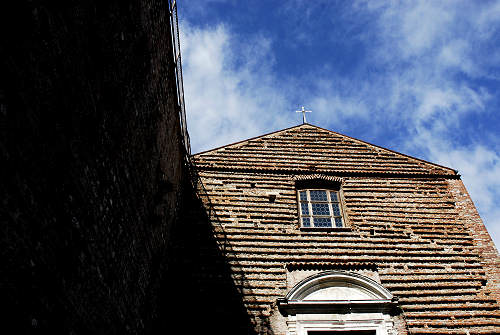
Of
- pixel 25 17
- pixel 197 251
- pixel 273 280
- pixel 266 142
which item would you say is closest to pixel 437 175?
pixel 266 142

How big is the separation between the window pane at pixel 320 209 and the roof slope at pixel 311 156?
1.21 metres

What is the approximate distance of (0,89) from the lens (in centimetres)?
294

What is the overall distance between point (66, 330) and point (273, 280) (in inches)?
225

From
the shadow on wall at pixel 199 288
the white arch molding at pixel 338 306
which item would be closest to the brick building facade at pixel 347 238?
the white arch molding at pixel 338 306

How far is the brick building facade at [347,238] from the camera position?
8.57m

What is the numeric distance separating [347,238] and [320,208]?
4.04ft

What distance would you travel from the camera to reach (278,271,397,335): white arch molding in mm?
8375

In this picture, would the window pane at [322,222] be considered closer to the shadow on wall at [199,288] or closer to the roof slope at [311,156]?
the roof slope at [311,156]

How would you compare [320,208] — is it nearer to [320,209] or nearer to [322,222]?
[320,209]

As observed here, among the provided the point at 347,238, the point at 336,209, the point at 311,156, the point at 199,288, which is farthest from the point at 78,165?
the point at 311,156

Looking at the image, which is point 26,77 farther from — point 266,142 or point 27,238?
point 266,142

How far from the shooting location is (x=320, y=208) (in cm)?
1080

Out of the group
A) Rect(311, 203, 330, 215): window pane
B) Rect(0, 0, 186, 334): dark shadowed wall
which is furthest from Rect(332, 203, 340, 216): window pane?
Rect(0, 0, 186, 334): dark shadowed wall

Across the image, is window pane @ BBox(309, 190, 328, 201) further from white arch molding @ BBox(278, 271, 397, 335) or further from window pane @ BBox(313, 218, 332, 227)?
white arch molding @ BBox(278, 271, 397, 335)
